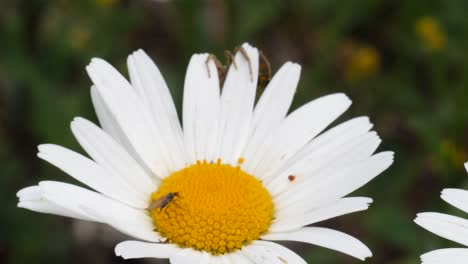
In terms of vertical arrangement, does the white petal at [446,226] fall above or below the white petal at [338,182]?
below

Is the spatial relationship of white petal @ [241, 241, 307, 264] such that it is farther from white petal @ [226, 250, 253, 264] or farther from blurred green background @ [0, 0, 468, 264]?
blurred green background @ [0, 0, 468, 264]

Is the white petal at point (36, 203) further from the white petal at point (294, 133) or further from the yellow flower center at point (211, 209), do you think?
the white petal at point (294, 133)

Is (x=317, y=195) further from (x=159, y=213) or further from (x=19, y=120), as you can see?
(x=19, y=120)

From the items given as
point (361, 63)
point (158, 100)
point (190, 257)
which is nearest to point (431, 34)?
point (361, 63)

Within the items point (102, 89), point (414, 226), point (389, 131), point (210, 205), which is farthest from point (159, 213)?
point (389, 131)

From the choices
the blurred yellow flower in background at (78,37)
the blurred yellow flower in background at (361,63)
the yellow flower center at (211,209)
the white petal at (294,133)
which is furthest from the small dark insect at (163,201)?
the blurred yellow flower in background at (361,63)

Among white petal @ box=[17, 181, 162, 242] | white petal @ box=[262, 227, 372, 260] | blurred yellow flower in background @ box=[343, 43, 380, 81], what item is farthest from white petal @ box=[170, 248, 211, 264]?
blurred yellow flower in background @ box=[343, 43, 380, 81]
